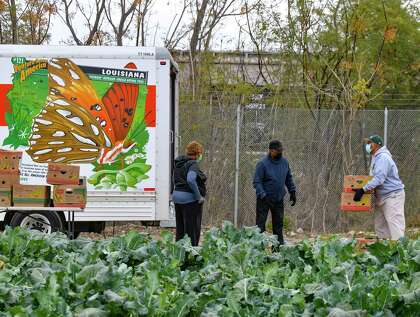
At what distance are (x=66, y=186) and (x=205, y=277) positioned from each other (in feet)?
19.8

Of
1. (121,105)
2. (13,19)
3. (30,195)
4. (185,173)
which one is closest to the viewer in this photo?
(185,173)

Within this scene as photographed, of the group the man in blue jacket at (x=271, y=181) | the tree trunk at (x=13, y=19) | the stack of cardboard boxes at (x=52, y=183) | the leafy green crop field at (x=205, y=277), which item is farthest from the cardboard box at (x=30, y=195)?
the tree trunk at (x=13, y=19)

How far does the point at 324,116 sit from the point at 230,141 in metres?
1.82

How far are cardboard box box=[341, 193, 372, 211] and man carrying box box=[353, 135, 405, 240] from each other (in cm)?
8

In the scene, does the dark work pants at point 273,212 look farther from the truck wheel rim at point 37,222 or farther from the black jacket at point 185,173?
the truck wheel rim at point 37,222

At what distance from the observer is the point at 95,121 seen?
1115cm

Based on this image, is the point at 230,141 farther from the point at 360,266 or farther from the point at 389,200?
the point at 360,266

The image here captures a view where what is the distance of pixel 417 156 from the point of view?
13805 millimetres

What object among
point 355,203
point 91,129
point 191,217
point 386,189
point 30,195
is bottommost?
point 191,217

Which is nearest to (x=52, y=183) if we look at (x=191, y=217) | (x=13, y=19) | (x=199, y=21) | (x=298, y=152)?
(x=191, y=217)

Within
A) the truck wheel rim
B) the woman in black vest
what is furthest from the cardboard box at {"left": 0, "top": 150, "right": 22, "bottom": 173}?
the woman in black vest

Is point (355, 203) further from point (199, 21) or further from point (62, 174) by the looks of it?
point (199, 21)

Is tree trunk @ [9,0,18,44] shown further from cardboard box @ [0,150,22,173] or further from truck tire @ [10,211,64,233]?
cardboard box @ [0,150,22,173]

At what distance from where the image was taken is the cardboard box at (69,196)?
10047 mm
